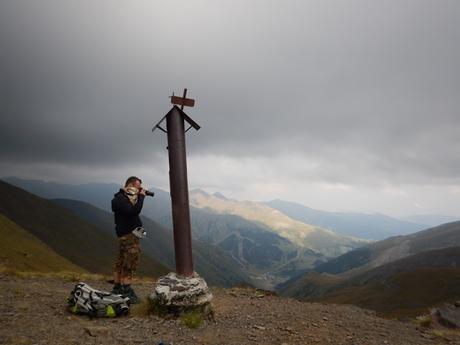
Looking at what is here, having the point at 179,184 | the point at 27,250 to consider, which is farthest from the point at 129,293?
the point at 27,250

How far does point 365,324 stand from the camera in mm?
12781

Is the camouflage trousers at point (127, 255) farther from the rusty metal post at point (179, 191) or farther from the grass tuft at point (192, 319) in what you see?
the grass tuft at point (192, 319)

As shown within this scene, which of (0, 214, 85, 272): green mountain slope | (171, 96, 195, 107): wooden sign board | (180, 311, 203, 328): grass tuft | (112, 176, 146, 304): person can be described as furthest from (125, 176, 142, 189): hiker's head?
(0, 214, 85, 272): green mountain slope

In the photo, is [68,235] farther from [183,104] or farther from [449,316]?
[183,104]

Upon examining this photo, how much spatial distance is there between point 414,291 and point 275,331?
102659 mm

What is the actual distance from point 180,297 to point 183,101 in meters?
7.05

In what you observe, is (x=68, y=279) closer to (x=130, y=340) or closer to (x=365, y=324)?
(x=130, y=340)

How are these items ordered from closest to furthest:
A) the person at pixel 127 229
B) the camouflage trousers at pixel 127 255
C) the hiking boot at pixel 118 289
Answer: the person at pixel 127 229
the camouflage trousers at pixel 127 255
the hiking boot at pixel 118 289

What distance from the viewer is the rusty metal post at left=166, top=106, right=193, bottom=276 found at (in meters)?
11.4

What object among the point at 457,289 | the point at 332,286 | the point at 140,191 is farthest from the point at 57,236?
the point at 140,191

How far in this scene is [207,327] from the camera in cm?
995

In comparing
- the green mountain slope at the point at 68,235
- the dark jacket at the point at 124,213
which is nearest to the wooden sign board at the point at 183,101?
the dark jacket at the point at 124,213

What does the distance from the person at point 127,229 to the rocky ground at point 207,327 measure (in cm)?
161

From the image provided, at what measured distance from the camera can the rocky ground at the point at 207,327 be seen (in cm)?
803
